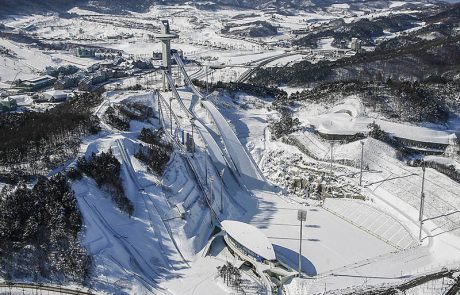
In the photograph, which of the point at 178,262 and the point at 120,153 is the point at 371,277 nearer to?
the point at 178,262

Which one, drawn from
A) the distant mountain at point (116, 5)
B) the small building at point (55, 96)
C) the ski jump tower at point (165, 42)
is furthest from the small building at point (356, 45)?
the distant mountain at point (116, 5)

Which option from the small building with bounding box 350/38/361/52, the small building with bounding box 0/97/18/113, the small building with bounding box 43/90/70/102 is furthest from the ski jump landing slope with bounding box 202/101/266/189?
the small building with bounding box 350/38/361/52

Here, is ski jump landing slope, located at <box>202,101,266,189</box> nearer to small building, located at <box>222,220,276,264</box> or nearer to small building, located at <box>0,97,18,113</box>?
small building, located at <box>222,220,276,264</box>

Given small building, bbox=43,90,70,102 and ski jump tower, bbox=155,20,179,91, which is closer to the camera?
ski jump tower, bbox=155,20,179,91

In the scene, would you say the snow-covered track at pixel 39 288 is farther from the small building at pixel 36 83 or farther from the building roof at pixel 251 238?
the small building at pixel 36 83

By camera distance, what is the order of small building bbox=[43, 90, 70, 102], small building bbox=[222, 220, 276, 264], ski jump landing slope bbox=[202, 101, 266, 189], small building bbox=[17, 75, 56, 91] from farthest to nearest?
small building bbox=[17, 75, 56, 91] → small building bbox=[43, 90, 70, 102] → ski jump landing slope bbox=[202, 101, 266, 189] → small building bbox=[222, 220, 276, 264]

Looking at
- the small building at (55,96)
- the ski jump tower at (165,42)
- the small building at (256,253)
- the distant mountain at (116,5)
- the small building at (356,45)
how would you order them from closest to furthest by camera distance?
the small building at (256,253), the ski jump tower at (165,42), the small building at (55,96), the small building at (356,45), the distant mountain at (116,5)

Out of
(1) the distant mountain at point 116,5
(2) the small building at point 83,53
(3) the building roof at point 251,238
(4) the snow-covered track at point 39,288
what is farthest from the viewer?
(1) the distant mountain at point 116,5

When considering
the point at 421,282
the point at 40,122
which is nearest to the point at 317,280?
the point at 421,282

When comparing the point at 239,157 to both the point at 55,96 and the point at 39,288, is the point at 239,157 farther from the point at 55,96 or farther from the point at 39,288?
the point at 55,96

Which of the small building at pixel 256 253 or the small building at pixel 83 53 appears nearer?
the small building at pixel 256 253
